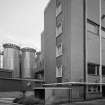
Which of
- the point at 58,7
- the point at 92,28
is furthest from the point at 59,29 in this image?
the point at 92,28

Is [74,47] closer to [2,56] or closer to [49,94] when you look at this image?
[49,94]

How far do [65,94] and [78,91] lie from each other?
179 cm

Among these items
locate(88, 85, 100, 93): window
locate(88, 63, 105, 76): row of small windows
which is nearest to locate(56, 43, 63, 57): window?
locate(88, 63, 105, 76): row of small windows

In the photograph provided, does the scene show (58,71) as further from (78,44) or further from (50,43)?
(50,43)

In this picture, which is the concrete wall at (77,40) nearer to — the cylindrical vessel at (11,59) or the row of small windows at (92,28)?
the row of small windows at (92,28)

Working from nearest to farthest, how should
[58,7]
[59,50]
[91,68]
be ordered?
[91,68] < [59,50] < [58,7]

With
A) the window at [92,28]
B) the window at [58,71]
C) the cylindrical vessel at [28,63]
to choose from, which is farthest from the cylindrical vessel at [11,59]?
the window at [92,28]

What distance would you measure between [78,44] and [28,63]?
15.5m

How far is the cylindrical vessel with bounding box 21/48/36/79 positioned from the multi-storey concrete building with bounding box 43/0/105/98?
30.2ft

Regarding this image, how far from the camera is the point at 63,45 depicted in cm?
1666

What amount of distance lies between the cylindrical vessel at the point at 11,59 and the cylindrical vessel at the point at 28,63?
3.78ft

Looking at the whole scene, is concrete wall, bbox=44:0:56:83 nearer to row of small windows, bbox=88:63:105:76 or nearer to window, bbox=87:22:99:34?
row of small windows, bbox=88:63:105:76

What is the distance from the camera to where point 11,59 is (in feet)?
89.1

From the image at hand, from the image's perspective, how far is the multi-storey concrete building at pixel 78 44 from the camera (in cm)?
1548
